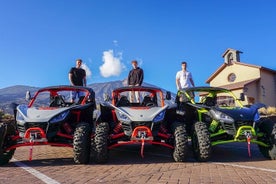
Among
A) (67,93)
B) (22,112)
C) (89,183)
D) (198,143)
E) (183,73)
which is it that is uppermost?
(183,73)

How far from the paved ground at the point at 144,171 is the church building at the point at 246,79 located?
25.2 meters

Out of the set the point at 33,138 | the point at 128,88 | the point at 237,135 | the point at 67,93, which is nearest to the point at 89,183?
the point at 33,138

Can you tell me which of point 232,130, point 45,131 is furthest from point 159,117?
point 45,131

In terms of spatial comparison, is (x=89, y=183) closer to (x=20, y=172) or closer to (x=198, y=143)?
(x=20, y=172)

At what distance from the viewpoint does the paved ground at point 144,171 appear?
4.83 metres

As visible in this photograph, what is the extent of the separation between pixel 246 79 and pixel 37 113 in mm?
30617

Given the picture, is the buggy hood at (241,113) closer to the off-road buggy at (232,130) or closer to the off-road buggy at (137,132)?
the off-road buggy at (232,130)

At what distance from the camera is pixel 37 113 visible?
6648 millimetres

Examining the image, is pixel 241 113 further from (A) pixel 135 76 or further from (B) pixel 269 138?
(A) pixel 135 76

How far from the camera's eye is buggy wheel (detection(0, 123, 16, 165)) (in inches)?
257

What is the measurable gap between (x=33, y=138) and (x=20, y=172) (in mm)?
777

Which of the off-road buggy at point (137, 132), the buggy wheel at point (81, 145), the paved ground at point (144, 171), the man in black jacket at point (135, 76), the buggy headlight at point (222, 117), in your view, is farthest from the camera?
the man in black jacket at point (135, 76)

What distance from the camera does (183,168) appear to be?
578 cm

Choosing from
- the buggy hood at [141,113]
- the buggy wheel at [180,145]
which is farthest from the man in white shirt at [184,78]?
the buggy wheel at [180,145]
